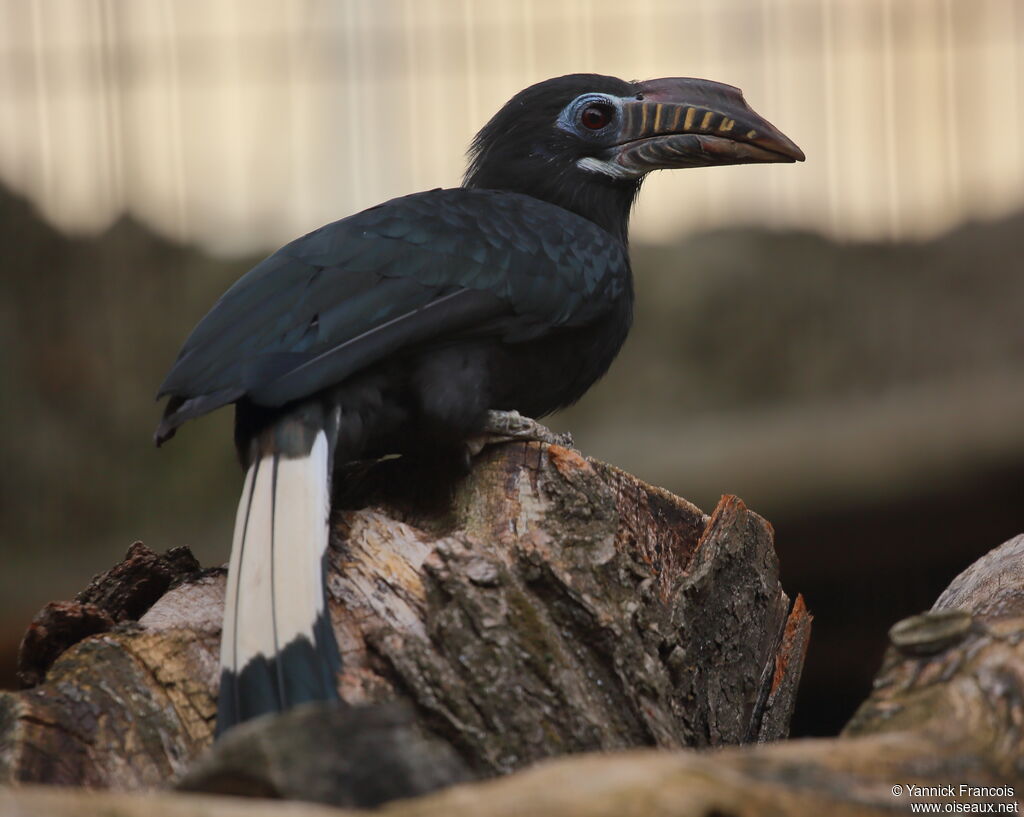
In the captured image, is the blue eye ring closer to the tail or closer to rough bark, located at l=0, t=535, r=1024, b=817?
the tail

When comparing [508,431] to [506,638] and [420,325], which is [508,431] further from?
[506,638]

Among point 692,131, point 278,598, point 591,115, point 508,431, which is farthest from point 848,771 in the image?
point 591,115

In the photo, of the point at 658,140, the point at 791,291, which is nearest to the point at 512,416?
the point at 658,140

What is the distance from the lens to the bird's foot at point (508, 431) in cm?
357

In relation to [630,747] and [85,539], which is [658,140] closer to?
[630,747]

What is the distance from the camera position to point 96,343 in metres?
8.85

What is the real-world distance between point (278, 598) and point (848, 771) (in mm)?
1276

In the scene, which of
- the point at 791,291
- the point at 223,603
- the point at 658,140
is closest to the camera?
the point at 223,603

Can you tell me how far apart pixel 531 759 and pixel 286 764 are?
796 millimetres

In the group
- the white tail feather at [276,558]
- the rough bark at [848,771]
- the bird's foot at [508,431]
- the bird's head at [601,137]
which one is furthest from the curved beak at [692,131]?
the rough bark at [848,771]

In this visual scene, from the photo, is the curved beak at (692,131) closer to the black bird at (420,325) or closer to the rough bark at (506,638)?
the black bird at (420,325)

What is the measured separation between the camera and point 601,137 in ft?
15.0

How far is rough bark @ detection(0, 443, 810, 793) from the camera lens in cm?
259

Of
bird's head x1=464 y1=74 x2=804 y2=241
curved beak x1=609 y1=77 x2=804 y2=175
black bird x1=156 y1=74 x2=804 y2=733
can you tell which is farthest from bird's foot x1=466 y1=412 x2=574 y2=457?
curved beak x1=609 y1=77 x2=804 y2=175
